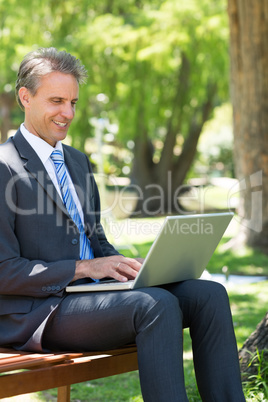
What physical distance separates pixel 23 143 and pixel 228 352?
3.88 feet

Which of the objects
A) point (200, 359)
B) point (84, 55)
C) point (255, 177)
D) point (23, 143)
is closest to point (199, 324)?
point (200, 359)

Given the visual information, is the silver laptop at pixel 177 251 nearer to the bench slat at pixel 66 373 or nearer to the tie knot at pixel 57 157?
the bench slat at pixel 66 373

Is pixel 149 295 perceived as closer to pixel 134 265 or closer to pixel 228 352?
pixel 134 265

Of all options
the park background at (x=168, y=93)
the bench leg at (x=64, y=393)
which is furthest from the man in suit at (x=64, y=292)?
the park background at (x=168, y=93)

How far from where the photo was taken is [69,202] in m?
2.73

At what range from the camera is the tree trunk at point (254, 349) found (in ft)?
10.6

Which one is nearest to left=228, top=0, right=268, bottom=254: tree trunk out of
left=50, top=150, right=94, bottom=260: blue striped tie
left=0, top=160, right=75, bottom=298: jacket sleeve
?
left=50, top=150, right=94, bottom=260: blue striped tie

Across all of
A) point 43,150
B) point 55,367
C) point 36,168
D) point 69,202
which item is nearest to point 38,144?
point 43,150

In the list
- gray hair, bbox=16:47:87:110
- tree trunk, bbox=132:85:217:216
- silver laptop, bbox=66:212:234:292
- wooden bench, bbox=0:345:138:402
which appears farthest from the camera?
tree trunk, bbox=132:85:217:216

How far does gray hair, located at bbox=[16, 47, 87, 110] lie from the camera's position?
2.63 metres

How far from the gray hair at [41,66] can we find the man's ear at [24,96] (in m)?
0.02

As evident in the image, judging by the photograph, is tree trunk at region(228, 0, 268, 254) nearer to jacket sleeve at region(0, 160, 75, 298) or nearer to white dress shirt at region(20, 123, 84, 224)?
white dress shirt at region(20, 123, 84, 224)

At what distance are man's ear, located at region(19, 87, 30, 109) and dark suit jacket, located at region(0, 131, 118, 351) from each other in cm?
12

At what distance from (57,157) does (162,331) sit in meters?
0.96
